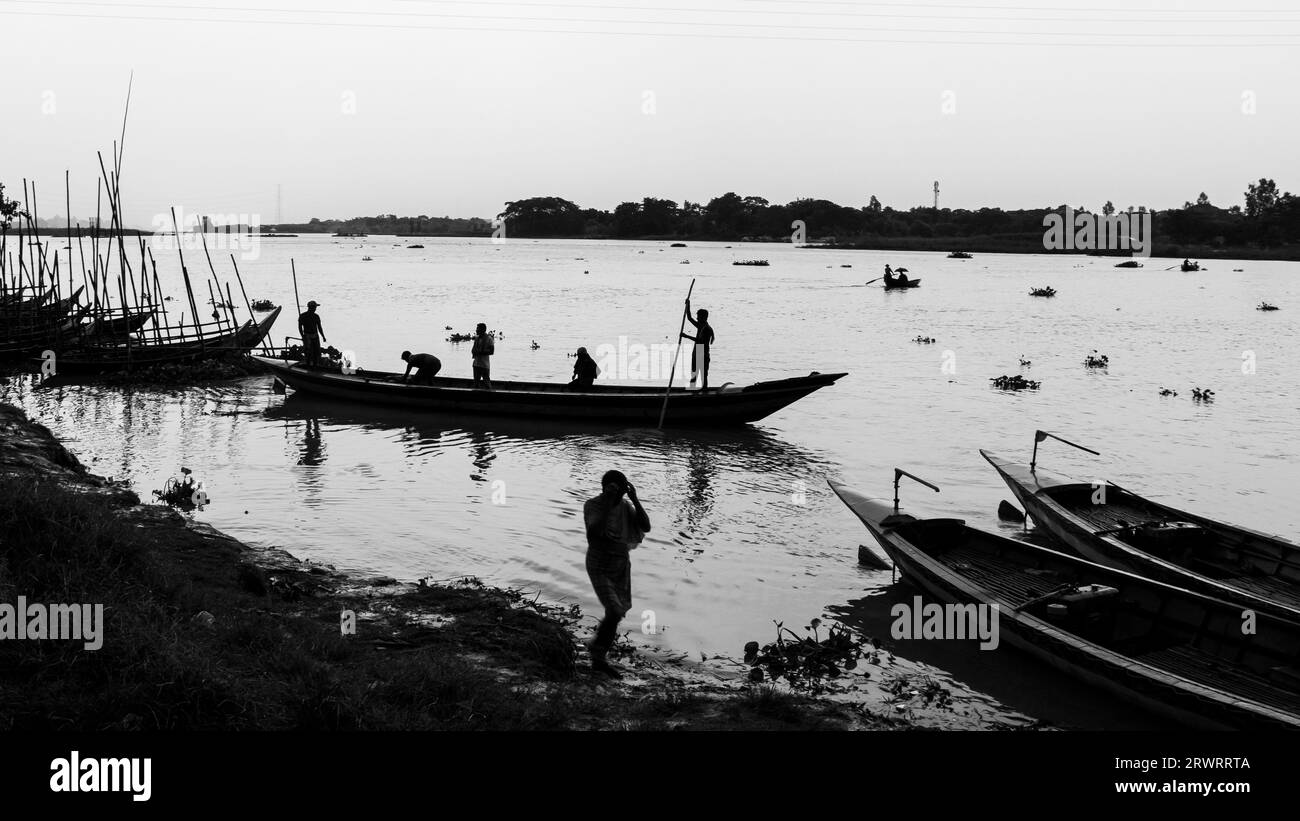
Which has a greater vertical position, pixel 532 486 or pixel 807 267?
pixel 807 267

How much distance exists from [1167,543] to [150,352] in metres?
23.0

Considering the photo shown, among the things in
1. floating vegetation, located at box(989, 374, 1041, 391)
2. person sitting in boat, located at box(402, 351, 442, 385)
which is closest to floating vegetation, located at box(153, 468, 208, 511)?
person sitting in boat, located at box(402, 351, 442, 385)

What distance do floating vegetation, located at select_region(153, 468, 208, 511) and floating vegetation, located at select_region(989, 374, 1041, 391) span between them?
19.4m

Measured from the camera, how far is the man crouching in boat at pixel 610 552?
7168mm

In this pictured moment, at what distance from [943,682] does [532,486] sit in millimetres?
7872

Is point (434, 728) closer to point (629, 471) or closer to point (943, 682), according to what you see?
point (943, 682)

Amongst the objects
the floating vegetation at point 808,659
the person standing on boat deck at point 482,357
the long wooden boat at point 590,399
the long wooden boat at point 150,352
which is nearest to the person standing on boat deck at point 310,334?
the long wooden boat at point 590,399

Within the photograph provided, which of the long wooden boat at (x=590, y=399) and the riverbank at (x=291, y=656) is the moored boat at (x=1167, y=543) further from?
the long wooden boat at (x=590, y=399)

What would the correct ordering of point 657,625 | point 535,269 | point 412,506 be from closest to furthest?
point 657,625, point 412,506, point 535,269

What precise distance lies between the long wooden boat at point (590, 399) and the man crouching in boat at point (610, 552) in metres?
10.3

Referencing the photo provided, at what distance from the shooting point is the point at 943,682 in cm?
782

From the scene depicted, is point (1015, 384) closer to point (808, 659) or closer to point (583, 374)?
point (583, 374)
